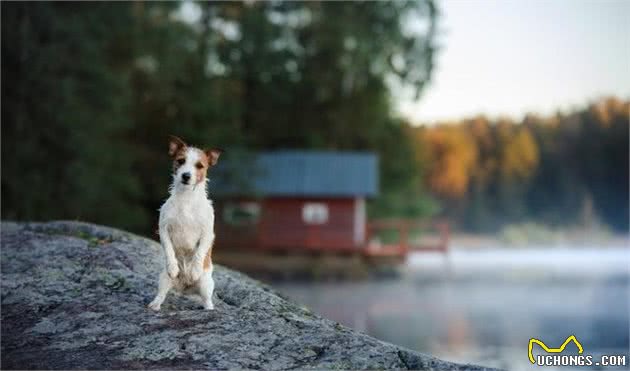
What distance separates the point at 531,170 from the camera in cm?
8131

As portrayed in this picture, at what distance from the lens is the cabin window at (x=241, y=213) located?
3719 cm

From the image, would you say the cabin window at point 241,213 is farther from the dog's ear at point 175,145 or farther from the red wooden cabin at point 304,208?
the dog's ear at point 175,145

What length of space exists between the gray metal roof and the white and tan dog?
2755 cm

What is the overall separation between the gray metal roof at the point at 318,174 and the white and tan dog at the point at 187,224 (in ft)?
90.4

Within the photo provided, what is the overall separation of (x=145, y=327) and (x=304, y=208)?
2969cm

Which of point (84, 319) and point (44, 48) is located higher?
point (44, 48)

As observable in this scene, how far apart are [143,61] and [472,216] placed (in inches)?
1986

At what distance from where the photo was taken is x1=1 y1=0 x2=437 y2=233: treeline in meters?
26.7

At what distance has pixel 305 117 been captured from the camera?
136ft

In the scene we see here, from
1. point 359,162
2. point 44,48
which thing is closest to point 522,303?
point 359,162

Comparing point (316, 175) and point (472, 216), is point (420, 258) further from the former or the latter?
point (472, 216)

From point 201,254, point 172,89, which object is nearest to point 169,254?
point 201,254

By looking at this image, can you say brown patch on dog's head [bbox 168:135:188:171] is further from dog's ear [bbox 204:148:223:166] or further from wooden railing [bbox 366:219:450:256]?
wooden railing [bbox 366:219:450:256]

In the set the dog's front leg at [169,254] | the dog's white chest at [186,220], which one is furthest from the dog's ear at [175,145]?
the dog's front leg at [169,254]
